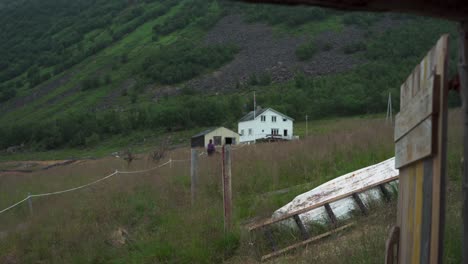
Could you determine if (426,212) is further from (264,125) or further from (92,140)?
(92,140)

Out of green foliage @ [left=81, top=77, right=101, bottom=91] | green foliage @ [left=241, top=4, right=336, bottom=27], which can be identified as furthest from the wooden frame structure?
green foliage @ [left=241, top=4, right=336, bottom=27]

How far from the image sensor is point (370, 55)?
8562 cm

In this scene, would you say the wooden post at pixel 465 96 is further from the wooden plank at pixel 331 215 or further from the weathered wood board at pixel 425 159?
the wooden plank at pixel 331 215

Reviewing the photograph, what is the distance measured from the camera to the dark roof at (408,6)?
1676 millimetres

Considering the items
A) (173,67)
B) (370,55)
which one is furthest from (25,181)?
(173,67)

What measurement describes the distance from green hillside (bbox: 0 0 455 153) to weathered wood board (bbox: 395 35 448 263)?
46594 millimetres

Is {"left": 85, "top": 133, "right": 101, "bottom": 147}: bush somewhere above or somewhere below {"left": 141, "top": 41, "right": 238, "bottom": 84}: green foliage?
below

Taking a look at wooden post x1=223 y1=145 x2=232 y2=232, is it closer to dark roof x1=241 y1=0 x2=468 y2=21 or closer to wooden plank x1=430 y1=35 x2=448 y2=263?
wooden plank x1=430 y1=35 x2=448 y2=263

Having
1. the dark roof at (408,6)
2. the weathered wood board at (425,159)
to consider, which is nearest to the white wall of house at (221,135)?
the weathered wood board at (425,159)

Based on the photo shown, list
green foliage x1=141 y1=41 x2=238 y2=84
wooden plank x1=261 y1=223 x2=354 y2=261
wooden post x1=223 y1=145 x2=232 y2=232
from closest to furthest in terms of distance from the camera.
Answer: wooden plank x1=261 y1=223 x2=354 y2=261 → wooden post x1=223 y1=145 x2=232 y2=232 → green foliage x1=141 y1=41 x2=238 y2=84

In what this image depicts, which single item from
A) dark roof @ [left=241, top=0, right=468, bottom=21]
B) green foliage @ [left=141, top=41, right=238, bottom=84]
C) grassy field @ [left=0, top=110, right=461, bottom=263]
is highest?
green foliage @ [left=141, top=41, right=238, bottom=84]

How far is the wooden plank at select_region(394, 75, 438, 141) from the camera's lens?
2.07m

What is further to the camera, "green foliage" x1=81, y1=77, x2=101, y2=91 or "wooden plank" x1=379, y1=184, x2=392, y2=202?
"green foliage" x1=81, y1=77, x2=101, y2=91

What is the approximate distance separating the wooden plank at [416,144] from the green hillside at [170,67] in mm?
46329
